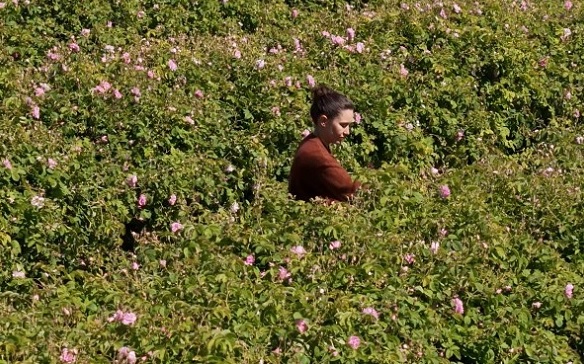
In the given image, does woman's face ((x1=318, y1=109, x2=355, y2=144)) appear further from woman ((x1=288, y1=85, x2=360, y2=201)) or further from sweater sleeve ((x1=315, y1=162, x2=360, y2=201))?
sweater sleeve ((x1=315, y1=162, x2=360, y2=201))

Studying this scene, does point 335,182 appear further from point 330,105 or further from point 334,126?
point 330,105

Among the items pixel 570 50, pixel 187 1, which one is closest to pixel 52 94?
pixel 187 1

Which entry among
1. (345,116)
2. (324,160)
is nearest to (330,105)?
(345,116)

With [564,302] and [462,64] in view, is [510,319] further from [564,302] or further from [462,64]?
[462,64]

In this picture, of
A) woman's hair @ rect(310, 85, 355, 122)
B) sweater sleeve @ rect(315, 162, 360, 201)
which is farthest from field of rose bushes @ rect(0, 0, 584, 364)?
woman's hair @ rect(310, 85, 355, 122)

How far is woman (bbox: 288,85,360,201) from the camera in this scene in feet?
20.3

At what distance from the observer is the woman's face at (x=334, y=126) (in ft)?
20.5

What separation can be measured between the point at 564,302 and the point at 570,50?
16.4ft

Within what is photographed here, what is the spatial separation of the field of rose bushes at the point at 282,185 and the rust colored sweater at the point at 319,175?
0.56 ft

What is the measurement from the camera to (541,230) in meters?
6.35

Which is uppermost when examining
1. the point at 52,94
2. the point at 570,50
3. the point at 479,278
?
the point at 479,278

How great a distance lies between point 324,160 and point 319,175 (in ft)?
0.32

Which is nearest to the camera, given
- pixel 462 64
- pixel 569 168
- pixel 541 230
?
pixel 541 230

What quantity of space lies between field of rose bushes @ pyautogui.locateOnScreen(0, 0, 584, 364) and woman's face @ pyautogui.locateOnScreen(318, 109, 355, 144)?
13.7 inches
